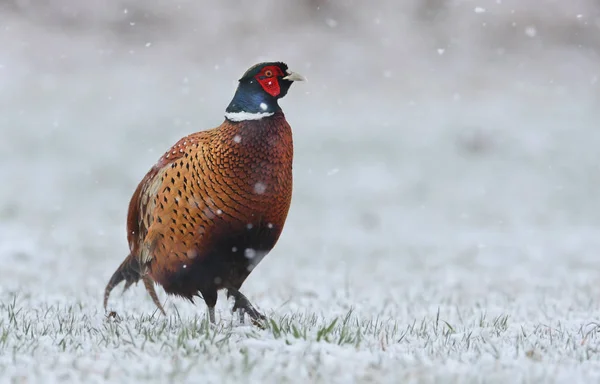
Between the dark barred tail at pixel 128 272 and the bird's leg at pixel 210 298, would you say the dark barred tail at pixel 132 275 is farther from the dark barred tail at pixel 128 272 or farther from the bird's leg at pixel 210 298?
the bird's leg at pixel 210 298

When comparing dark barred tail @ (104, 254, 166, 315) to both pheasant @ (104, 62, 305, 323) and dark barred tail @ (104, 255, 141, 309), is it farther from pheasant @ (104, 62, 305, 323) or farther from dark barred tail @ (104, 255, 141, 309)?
pheasant @ (104, 62, 305, 323)

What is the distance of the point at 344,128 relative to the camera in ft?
59.4

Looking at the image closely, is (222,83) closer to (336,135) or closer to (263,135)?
(336,135)

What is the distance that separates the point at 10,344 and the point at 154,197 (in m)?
1.27

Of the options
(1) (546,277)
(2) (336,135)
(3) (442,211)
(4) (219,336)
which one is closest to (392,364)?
(4) (219,336)

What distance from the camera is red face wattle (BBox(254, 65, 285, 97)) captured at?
15.9 ft

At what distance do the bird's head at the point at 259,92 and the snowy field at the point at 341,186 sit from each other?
126 cm

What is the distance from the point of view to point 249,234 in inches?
184

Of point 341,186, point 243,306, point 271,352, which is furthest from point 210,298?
point 341,186

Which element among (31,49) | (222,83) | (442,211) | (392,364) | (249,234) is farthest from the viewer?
(31,49)

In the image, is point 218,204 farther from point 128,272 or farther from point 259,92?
point 128,272

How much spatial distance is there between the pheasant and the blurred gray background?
1.58m

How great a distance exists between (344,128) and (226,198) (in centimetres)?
1368

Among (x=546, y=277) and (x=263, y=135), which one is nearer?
(x=263, y=135)
